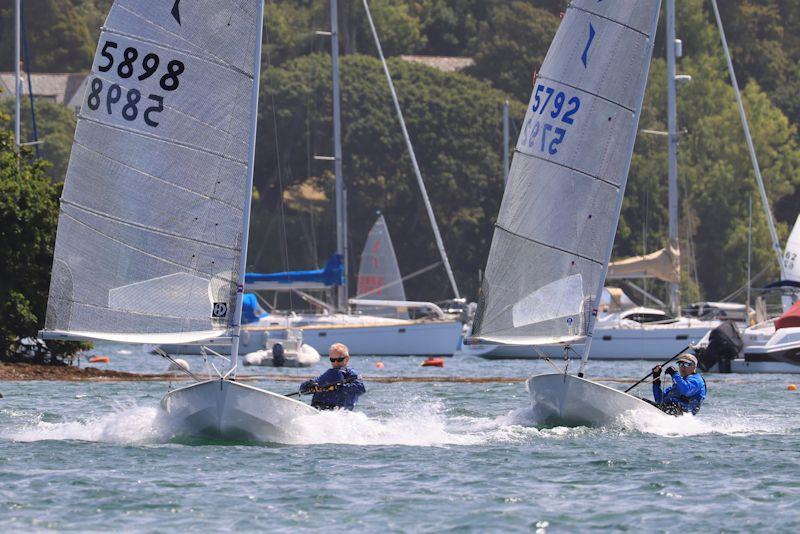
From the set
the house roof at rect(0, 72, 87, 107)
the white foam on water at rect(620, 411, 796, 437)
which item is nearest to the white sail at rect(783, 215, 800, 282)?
the white foam on water at rect(620, 411, 796, 437)

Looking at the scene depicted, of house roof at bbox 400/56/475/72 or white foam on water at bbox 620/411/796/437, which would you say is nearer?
white foam on water at bbox 620/411/796/437

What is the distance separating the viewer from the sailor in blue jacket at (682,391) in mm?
21453

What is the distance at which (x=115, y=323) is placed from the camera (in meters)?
19.1

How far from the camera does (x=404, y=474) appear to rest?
56.4ft

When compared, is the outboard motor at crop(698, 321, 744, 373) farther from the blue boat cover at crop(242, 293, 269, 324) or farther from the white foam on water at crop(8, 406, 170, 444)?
the white foam on water at crop(8, 406, 170, 444)

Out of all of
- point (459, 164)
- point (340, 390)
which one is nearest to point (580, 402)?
point (340, 390)

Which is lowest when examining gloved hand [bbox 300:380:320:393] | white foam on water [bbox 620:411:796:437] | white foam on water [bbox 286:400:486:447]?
white foam on water [bbox 286:400:486:447]

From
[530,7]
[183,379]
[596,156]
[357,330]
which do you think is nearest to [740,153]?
[530,7]

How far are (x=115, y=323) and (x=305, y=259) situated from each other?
56.6 meters

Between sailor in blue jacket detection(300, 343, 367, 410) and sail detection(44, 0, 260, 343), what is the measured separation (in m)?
1.49

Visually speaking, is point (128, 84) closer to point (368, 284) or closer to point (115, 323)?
point (115, 323)

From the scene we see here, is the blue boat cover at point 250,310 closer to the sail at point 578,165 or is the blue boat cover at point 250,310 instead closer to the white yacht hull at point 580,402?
the sail at point 578,165

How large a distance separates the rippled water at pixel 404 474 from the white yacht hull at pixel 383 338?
23.0 meters

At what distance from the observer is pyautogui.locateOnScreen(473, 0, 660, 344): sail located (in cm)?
2184
